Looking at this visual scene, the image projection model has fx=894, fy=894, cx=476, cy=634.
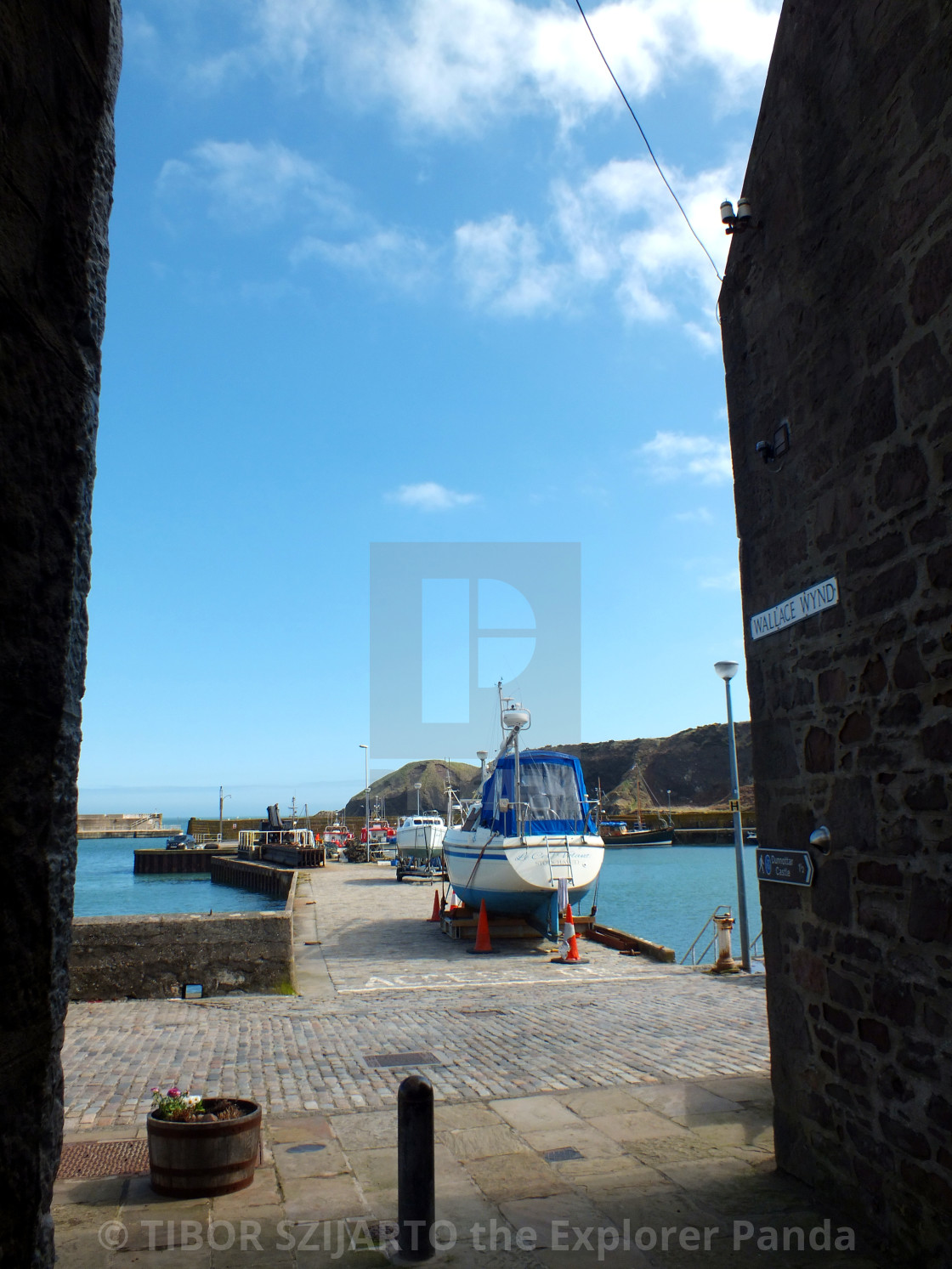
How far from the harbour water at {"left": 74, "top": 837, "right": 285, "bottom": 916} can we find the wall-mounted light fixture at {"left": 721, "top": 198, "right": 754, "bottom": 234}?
28177mm

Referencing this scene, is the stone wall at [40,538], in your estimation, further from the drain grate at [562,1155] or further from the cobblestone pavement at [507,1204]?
the drain grate at [562,1155]

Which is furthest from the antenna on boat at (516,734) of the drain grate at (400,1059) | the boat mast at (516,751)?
the drain grate at (400,1059)

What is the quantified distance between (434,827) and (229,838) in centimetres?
5603

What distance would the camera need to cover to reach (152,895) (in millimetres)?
53562

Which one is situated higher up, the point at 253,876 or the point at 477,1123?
the point at 477,1123

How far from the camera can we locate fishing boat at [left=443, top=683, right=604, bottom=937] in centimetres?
1817

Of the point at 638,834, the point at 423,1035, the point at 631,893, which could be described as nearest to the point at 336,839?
the point at 638,834

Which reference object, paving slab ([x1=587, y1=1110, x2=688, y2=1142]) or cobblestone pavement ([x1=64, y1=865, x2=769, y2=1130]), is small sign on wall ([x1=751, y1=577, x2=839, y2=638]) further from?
cobblestone pavement ([x1=64, y1=865, x2=769, y2=1130])

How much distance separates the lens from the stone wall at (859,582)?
4086 mm

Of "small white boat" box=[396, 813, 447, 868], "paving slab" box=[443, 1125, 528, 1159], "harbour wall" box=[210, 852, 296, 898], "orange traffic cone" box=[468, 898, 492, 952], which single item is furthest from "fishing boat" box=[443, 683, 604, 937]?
"small white boat" box=[396, 813, 447, 868]

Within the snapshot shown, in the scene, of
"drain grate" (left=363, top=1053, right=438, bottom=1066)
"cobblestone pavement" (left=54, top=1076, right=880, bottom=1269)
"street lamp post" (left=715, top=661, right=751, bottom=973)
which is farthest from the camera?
"street lamp post" (left=715, top=661, right=751, bottom=973)

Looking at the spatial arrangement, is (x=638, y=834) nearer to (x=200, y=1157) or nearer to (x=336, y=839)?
(x=336, y=839)

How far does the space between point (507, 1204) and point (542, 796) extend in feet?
50.0

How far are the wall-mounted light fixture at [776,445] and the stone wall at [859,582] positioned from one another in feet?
0.20
